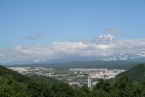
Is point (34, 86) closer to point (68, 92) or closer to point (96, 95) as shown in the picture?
point (68, 92)

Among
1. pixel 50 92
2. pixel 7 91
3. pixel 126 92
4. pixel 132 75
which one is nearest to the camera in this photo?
pixel 7 91

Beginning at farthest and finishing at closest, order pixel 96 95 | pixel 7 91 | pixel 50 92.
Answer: pixel 50 92 < pixel 96 95 < pixel 7 91

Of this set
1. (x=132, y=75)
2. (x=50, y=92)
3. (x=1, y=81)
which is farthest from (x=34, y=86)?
(x=132, y=75)

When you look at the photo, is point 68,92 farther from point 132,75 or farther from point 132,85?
point 132,75

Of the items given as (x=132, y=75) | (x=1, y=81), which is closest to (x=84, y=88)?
(x=1, y=81)

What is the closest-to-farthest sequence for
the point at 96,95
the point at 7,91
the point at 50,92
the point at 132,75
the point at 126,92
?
the point at 7,91
the point at 96,95
the point at 126,92
the point at 50,92
the point at 132,75

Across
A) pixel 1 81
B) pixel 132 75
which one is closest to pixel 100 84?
pixel 1 81

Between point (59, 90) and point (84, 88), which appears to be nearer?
point (84, 88)

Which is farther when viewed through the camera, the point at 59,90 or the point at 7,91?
the point at 59,90
